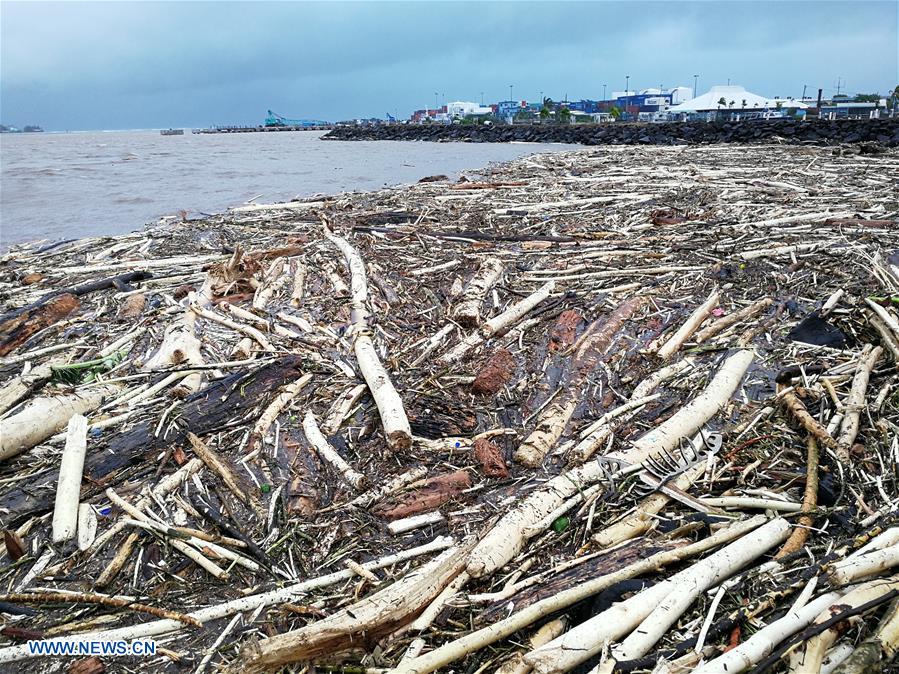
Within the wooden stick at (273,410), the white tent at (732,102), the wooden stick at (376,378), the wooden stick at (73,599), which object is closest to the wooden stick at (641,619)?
the wooden stick at (376,378)

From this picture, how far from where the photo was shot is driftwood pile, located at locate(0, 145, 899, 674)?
2893 millimetres

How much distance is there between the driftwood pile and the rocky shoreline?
31.0 metres

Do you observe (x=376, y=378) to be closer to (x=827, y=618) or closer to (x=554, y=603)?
(x=554, y=603)

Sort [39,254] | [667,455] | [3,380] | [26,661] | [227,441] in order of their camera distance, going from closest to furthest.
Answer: [26,661] → [667,455] → [227,441] → [3,380] → [39,254]

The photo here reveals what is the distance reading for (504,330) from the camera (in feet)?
20.2

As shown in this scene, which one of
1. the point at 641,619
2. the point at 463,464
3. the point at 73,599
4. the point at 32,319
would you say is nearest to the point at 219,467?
the point at 73,599

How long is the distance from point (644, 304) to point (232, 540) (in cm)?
486

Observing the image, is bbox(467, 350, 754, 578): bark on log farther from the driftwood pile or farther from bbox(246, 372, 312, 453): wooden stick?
bbox(246, 372, 312, 453): wooden stick

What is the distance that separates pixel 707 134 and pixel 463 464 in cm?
4927

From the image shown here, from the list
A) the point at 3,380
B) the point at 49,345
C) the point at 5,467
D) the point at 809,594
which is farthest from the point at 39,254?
the point at 809,594

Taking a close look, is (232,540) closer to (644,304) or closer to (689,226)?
(644,304)

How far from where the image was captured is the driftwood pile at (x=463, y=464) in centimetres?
289

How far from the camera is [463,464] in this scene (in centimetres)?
438

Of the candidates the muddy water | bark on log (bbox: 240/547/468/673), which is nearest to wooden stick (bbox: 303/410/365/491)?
bark on log (bbox: 240/547/468/673)
